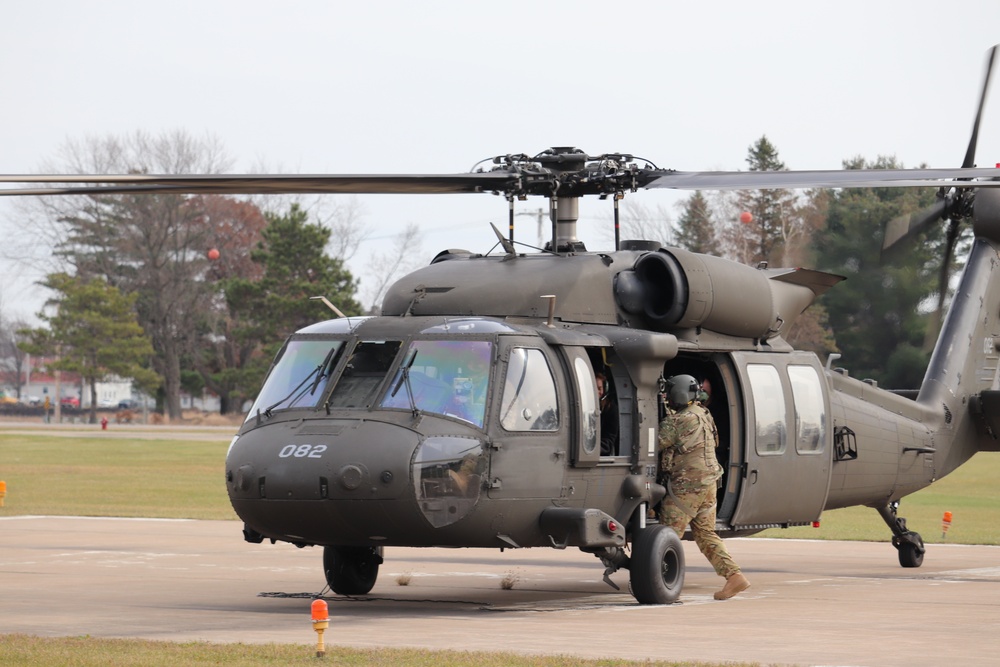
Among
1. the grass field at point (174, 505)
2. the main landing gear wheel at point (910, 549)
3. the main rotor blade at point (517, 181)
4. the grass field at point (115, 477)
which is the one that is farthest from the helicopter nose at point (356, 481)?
the grass field at point (115, 477)

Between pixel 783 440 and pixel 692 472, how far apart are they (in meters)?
1.56

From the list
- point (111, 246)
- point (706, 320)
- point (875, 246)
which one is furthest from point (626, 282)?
point (111, 246)

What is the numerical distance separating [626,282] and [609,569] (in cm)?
262

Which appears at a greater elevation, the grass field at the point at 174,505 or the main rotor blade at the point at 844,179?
the main rotor blade at the point at 844,179

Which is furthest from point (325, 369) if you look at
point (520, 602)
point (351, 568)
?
point (520, 602)

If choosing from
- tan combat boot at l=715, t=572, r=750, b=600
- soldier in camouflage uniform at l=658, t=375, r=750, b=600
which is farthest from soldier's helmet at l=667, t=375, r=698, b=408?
tan combat boot at l=715, t=572, r=750, b=600

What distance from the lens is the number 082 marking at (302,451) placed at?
1163cm

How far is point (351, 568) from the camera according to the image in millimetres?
14000

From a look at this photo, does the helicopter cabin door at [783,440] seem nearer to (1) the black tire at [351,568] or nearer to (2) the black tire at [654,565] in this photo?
(2) the black tire at [654,565]

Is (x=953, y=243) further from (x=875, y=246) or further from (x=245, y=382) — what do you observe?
(x=245, y=382)

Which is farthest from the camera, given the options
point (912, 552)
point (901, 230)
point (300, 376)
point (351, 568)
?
point (912, 552)

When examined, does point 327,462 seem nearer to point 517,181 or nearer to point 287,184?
point 287,184

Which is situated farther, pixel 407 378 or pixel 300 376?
pixel 300 376

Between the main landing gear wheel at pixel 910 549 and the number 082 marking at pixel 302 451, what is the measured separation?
861 cm
